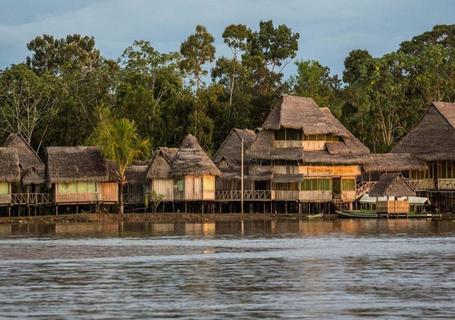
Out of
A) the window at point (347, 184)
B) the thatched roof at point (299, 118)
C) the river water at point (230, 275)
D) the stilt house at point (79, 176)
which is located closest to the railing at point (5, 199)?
the stilt house at point (79, 176)

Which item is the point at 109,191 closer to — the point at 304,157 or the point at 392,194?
the point at 304,157

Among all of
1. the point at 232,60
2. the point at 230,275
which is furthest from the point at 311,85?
the point at 230,275

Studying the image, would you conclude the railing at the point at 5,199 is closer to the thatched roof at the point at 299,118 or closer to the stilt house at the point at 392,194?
the thatched roof at the point at 299,118

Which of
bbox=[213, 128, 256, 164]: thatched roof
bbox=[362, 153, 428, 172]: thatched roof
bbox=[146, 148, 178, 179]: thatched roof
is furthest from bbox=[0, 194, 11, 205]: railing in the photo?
bbox=[362, 153, 428, 172]: thatched roof

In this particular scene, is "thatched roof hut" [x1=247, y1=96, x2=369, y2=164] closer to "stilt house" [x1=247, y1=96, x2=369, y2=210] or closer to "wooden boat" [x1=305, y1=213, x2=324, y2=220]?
"stilt house" [x1=247, y1=96, x2=369, y2=210]

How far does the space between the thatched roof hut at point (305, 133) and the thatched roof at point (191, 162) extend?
303 cm

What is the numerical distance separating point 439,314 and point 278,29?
7441 centimetres

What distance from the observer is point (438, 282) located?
30.5m

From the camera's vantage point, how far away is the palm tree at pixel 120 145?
6956 cm

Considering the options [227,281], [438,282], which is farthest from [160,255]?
[438,282]

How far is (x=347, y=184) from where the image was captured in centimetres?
7256

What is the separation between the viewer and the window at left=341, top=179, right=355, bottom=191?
72375 millimetres

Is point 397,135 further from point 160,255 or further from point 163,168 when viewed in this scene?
point 160,255

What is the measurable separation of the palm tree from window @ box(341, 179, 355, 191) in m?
12.2
